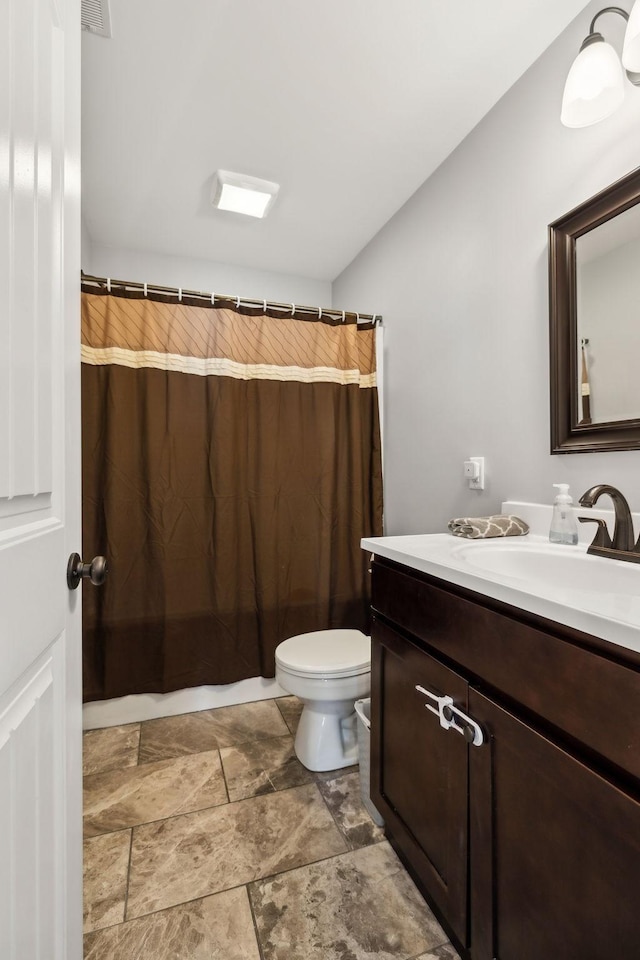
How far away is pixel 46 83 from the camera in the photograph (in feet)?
1.99

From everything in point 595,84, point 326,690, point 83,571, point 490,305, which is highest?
point 595,84

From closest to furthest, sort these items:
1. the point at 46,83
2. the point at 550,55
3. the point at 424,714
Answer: the point at 46,83
the point at 424,714
the point at 550,55

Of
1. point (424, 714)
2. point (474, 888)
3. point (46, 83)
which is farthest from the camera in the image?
point (424, 714)

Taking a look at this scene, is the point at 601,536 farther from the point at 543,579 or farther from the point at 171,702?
the point at 171,702

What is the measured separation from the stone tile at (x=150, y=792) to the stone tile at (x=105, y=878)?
6cm

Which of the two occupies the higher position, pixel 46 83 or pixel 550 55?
pixel 550 55

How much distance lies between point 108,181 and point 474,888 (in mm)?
2642

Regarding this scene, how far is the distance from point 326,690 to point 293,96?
6.74 ft

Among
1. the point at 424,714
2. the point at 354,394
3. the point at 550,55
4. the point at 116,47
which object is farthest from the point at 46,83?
the point at 354,394

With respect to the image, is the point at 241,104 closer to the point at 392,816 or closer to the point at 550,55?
the point at 550,55

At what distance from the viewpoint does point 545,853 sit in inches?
26.6

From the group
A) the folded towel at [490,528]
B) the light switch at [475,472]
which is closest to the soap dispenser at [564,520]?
the folded towel at [490,528]

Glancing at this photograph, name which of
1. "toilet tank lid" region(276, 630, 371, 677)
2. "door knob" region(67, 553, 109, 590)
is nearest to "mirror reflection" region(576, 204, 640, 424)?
"toilet tank lid" region(276, 630, 371, 677)

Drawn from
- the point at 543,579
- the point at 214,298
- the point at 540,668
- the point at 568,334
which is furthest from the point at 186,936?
the point at 214,298
